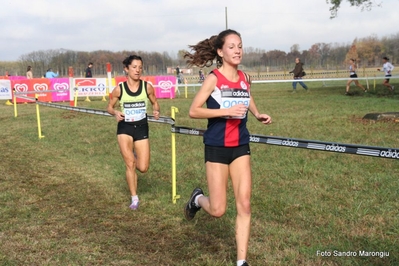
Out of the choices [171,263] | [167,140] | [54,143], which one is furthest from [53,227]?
[54,143]

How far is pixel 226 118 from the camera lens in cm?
385

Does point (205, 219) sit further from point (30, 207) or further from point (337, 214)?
point (30, 207)

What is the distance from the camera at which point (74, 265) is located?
4.09 metres

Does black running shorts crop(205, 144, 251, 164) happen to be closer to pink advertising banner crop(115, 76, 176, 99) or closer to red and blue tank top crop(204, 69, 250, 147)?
red and blue tank top crop(204, 69, 250, 147)

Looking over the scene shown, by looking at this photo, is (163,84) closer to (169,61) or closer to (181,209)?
(181,209)

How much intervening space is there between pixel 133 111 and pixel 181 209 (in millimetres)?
1633

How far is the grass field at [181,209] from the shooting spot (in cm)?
430

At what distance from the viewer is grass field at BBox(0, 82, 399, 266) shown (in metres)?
4.30

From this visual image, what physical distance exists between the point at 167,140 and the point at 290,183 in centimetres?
506

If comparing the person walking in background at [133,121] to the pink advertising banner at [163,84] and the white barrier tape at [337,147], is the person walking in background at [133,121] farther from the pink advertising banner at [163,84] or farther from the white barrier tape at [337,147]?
the pink advertising banner at [163,84]

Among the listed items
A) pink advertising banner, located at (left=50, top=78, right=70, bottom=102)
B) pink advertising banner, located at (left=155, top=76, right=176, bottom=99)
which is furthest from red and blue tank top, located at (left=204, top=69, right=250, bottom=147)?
pink advertising banner, located at (left=155, top=76, right=176, bottom=99)

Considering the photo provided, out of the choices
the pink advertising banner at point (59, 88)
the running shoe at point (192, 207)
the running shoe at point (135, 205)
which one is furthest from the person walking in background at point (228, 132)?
the pink advertising banner at point (59, 88)

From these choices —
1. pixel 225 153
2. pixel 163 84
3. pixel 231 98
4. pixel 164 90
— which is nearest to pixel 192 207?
pixel 225 153

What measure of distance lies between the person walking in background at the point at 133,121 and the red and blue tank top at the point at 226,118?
2445 mm
